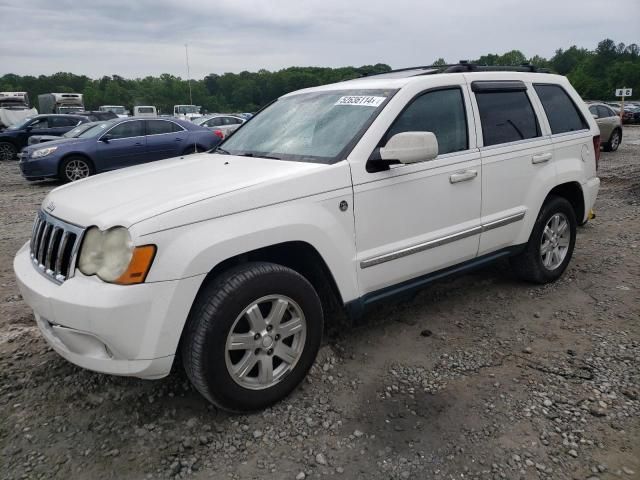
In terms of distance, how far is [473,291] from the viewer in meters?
4.37

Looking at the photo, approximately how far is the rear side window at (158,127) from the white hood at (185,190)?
8947mm

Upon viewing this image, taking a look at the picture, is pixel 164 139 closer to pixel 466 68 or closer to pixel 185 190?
pixel 466 68

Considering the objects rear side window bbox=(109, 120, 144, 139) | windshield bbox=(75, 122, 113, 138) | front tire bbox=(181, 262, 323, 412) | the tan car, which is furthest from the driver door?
the tan car

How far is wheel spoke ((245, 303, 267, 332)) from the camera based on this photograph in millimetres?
2535

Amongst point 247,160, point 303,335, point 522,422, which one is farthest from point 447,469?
point 247,160

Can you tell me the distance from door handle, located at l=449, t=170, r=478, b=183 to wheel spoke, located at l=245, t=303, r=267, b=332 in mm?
1612

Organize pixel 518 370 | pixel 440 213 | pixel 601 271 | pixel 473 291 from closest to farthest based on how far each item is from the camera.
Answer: pixel 518 370
pixel 440 213
pixel 473 291
pixel 601 271

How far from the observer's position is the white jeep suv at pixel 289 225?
2.31 meters

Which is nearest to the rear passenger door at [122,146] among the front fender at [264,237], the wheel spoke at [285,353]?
the front fender at [264,237]

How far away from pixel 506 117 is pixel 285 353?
250cm

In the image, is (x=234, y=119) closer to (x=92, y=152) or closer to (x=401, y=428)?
(x=92, y=152)

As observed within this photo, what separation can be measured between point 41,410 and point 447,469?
7.11 ft

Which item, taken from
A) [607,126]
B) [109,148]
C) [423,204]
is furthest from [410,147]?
[607,126]

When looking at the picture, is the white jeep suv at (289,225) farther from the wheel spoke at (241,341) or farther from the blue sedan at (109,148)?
the blue sedan at (109,148)
